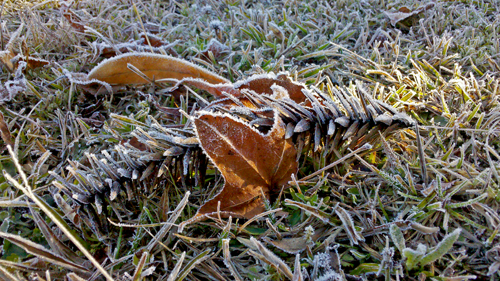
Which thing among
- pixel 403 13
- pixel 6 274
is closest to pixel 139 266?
pixel 6 274

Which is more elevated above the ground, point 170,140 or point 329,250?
point 170,140

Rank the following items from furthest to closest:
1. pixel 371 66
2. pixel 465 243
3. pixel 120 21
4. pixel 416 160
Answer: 1. pixel 120 21
2. pixel 371 66
3. pixel 416 160
4. pixel 465 243

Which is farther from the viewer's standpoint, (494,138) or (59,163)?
(59,163)

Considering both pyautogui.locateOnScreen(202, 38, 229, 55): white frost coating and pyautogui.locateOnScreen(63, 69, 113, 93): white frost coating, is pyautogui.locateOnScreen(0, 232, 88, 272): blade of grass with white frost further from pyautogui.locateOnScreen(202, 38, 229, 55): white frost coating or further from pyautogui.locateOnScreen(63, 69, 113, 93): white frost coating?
→ pyautogui.locateOnScreen(202, 38, 229, 55): white frost coating

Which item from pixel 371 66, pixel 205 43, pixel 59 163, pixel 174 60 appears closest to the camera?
pixel 59 163

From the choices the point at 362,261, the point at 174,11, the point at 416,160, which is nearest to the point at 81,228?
the point at 362,261

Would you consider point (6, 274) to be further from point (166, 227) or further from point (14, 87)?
point (14, 87)

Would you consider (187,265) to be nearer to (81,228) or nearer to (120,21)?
(81,228)

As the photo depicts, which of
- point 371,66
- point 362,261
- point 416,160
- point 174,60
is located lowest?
point 362,261
